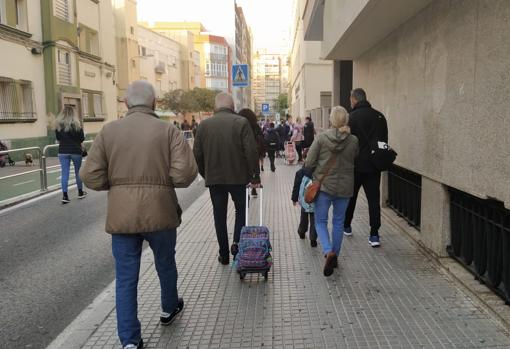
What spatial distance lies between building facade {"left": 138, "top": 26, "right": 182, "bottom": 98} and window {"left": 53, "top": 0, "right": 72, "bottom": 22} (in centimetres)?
2859

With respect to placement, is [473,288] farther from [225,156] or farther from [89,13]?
[89,13]

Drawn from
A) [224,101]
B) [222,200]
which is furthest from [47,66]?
[222,200]

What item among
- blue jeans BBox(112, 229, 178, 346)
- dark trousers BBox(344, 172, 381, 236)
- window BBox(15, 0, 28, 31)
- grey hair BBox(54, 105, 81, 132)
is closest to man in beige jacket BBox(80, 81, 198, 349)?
blue jeans BBox(112, 229, 178, 346)

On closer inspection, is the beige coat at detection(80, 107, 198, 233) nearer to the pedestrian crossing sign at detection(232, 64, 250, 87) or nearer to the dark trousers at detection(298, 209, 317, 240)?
the dark trousers at detection(298, 209, 317, 240)

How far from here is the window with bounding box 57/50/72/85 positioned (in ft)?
80.2

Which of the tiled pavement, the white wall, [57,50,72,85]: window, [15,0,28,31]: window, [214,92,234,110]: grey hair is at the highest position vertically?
the white wall

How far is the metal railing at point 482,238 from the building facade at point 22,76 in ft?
60.0

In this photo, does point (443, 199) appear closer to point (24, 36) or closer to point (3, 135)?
point (3, 135)

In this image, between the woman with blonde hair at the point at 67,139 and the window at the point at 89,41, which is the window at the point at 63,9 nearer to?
the window at the point at 89,41

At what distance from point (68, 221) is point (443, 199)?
6087mm

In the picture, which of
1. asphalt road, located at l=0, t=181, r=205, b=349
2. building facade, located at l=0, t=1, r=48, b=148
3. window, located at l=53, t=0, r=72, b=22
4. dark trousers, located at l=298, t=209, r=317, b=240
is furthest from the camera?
window, located at l=53, t=0, r=72, b=22

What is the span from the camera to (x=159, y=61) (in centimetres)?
6488

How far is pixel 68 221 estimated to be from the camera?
8.49m

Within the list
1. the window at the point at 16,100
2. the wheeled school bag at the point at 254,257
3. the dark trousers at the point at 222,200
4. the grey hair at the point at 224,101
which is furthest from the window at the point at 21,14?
the wheeled school bag at the point at 254,257
